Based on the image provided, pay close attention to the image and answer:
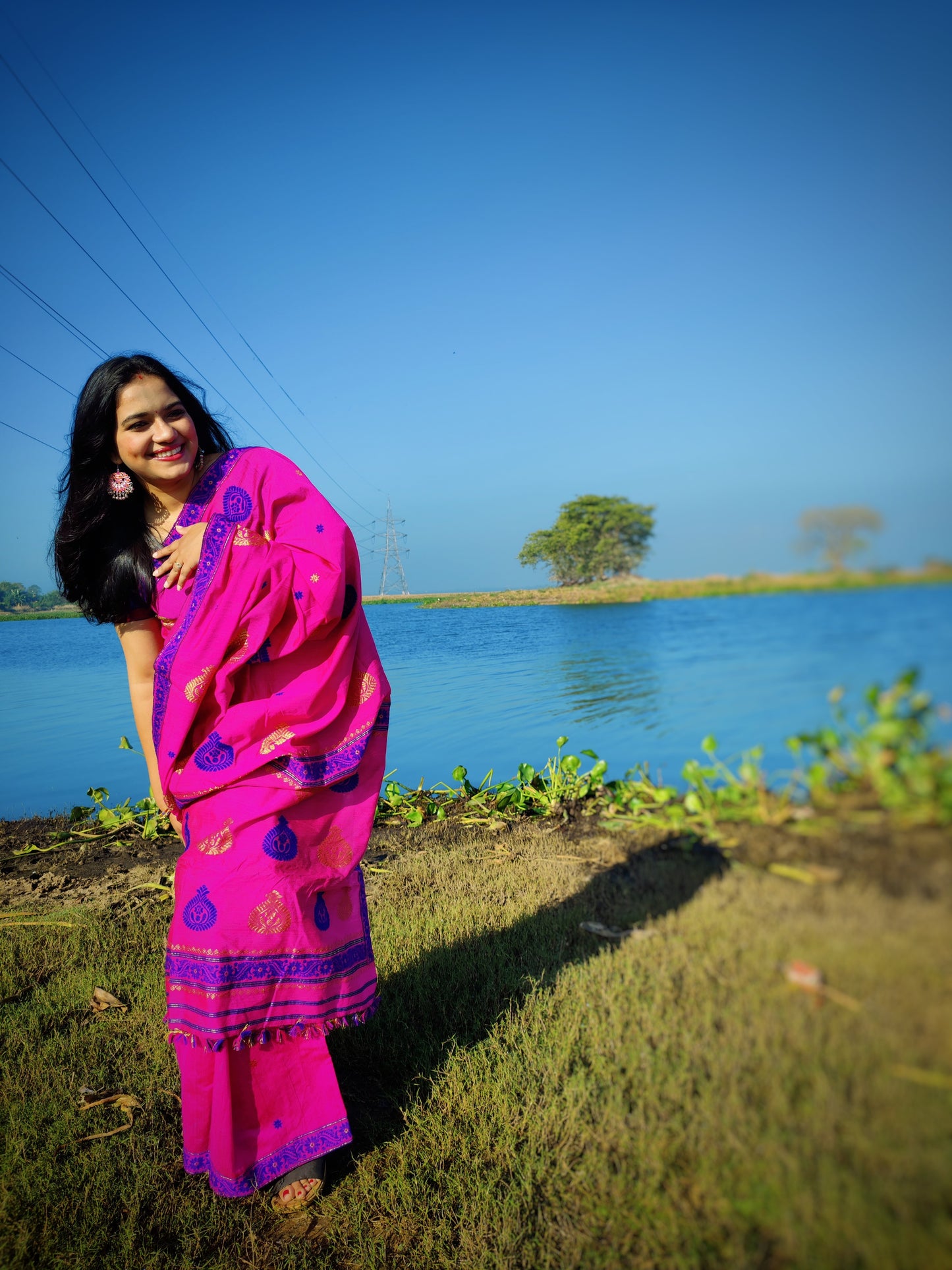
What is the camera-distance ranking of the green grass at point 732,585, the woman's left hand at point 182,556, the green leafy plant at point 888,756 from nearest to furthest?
the green leafy plant at point 888,756 → the green grass at point 732,585 → the woman's left hand at point 182,556

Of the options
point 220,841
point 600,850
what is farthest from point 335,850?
point 600,850

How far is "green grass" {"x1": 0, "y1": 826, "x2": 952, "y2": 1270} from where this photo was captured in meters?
0.64

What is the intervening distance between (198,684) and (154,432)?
66cm

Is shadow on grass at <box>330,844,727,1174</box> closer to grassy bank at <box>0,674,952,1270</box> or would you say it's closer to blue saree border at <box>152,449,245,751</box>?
grassy bank at <box>0,674,952,1270</box>

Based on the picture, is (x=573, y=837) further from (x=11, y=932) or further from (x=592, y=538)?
(x=11, y=932)

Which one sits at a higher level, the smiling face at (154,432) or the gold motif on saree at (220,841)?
the smiling face at (154,432)

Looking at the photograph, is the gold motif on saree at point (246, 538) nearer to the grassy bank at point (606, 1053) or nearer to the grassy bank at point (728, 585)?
the grassy bank at point (728, 585)

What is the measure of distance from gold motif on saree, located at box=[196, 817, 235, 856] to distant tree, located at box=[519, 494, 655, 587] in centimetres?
91

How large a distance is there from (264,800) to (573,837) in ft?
4.58

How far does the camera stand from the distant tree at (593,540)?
1.30 metres

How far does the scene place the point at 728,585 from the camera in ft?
3.17

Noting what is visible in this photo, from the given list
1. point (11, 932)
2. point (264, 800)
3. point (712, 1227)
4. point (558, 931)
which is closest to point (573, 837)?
point (558, 931)

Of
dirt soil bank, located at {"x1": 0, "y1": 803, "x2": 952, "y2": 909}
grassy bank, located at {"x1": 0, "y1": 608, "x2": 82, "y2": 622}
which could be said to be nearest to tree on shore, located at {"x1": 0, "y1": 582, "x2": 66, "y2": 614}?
grassy bank, located at {"x1": 0, "y1": 608, "x2": 82, "y2": 622}

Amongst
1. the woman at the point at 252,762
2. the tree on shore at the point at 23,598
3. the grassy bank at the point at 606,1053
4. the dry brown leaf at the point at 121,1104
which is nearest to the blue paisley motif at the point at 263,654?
the woman at the point at 252,762
